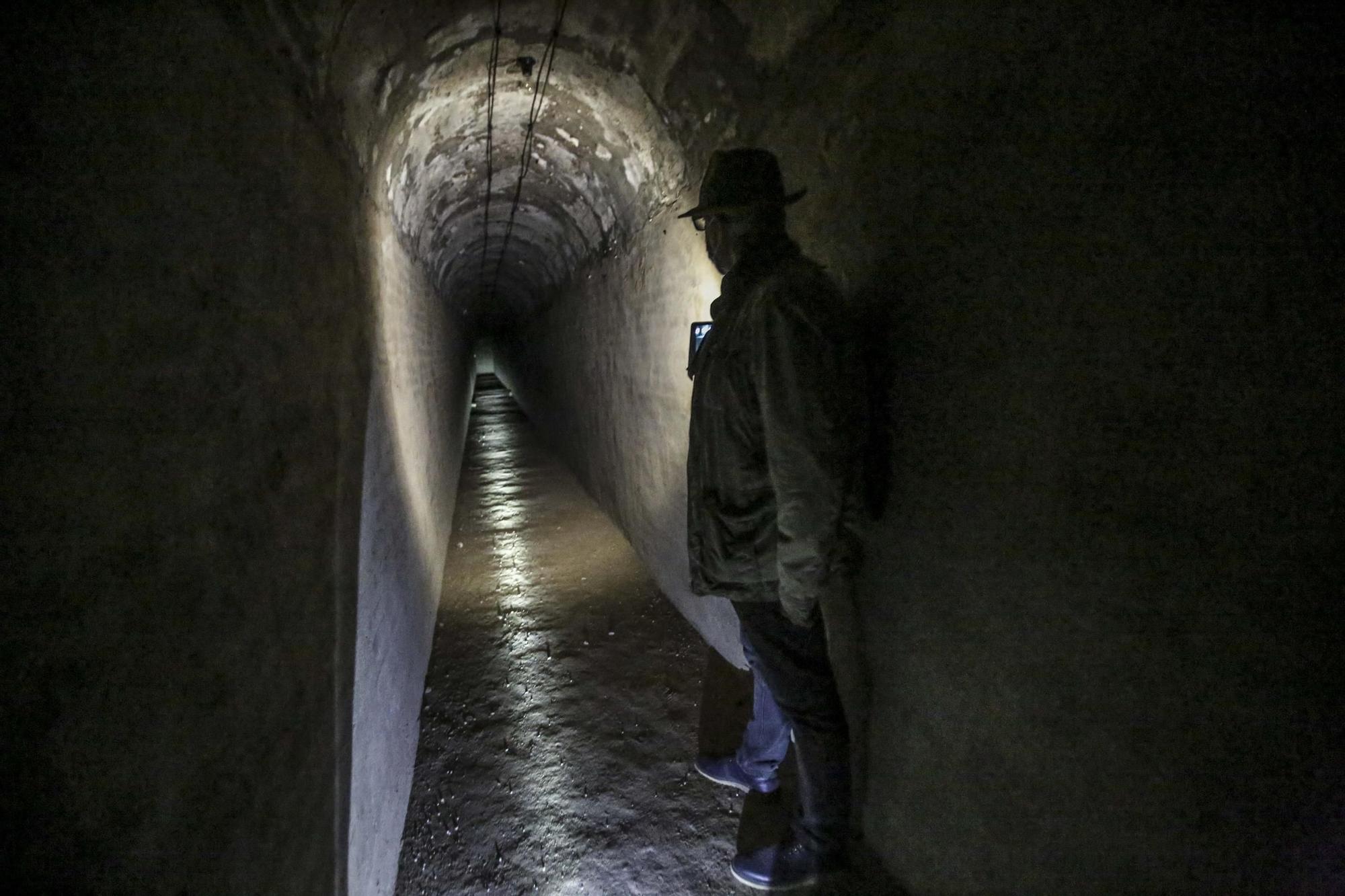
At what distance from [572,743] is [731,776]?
0.93 m

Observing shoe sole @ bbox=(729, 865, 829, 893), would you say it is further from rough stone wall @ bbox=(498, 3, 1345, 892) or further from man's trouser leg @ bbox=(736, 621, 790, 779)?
man's trouser leg @ bbox=(736, 621, 790, 779)

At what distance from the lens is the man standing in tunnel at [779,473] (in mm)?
1665

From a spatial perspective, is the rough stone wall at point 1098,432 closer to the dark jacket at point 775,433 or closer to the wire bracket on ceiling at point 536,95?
the dark jacket at point 775,433

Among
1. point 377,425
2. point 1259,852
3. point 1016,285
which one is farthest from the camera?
point 377,425

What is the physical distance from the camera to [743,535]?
2000 mm

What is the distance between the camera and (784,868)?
2.20 m

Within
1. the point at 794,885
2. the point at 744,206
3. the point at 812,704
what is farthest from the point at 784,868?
the point at 744,206

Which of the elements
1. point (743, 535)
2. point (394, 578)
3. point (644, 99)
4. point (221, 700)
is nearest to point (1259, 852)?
point (743, 535)

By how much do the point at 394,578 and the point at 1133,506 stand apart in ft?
9.36

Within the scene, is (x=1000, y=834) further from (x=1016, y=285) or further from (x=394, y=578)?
(x=394, y=578)

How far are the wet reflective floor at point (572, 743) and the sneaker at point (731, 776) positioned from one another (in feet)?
0.15

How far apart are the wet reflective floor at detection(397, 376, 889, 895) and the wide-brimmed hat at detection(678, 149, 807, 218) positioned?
2.71 m

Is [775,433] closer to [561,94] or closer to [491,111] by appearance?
[561,94]

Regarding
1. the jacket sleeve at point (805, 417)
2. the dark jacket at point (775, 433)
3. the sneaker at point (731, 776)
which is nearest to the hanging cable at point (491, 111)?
the dark jacket at point (775, 433)
